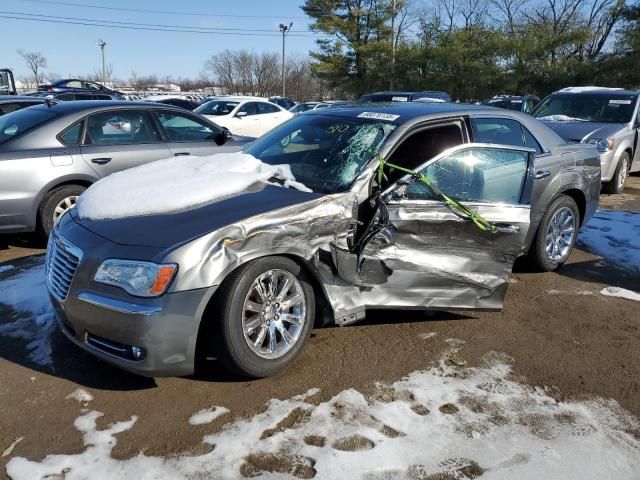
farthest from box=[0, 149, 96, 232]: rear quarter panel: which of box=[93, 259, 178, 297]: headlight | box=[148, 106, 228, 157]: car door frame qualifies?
box=[93, 259, 178, 297]: headlight

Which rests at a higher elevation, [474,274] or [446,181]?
[446,181]

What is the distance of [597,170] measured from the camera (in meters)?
5.69

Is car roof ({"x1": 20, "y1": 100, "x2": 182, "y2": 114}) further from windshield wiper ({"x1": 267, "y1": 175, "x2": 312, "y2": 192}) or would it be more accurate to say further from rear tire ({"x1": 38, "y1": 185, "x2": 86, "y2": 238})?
windshield wiper ({"x1": 267, "y1": 175, "x2": 312, "y2": 192})

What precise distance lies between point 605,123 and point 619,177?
0.98 metres

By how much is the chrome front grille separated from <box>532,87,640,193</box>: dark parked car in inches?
325

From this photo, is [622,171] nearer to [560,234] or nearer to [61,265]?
[560,234]

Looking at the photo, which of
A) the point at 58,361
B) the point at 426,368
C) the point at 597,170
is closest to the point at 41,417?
the point at 58,361

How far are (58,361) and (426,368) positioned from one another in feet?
7.65

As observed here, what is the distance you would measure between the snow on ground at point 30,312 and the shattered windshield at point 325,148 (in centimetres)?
202

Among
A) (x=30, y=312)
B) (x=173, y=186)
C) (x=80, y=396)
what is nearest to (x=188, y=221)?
(x=173, y=186)

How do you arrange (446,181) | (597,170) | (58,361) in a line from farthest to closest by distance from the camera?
(597,170) < (446,181) < (58,361)

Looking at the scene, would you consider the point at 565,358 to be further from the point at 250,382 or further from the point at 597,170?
the point at 597,170

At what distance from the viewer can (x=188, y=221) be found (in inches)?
123

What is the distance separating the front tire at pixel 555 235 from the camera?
5.20 metres
